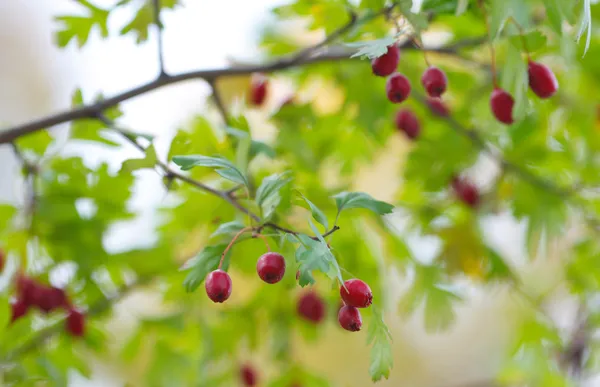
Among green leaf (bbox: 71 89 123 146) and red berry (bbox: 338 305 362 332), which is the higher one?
red berry (bbox: 338 305 362 332)

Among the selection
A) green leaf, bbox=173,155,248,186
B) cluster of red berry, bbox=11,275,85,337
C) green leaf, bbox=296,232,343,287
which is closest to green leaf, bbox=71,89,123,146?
cluster of red berry, bbox=11,275,85,337

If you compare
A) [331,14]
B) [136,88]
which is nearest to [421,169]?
[331,14]

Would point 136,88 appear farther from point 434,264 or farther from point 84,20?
point 434,264

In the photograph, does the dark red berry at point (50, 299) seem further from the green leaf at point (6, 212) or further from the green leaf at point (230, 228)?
the green leaf at point (230, 228)

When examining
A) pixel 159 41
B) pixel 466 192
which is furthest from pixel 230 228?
pixel 466 192

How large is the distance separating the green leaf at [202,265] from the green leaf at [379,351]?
13cm

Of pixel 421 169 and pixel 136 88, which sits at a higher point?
pixel 136 88

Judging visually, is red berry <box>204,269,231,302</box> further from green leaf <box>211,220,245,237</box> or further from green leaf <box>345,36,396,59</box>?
green leaf <box>345,36,396,59</box>

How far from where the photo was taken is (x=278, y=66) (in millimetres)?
719

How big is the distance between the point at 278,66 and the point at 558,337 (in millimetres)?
745

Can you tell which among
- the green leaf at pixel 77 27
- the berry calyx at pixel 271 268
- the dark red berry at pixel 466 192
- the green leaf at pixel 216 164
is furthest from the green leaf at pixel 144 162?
the dark red berry at pixel 466 192

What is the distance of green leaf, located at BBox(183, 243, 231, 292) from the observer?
0.51m

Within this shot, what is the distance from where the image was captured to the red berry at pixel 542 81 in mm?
586

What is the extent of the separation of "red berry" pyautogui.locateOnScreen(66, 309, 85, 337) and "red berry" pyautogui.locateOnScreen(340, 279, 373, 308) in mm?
513
